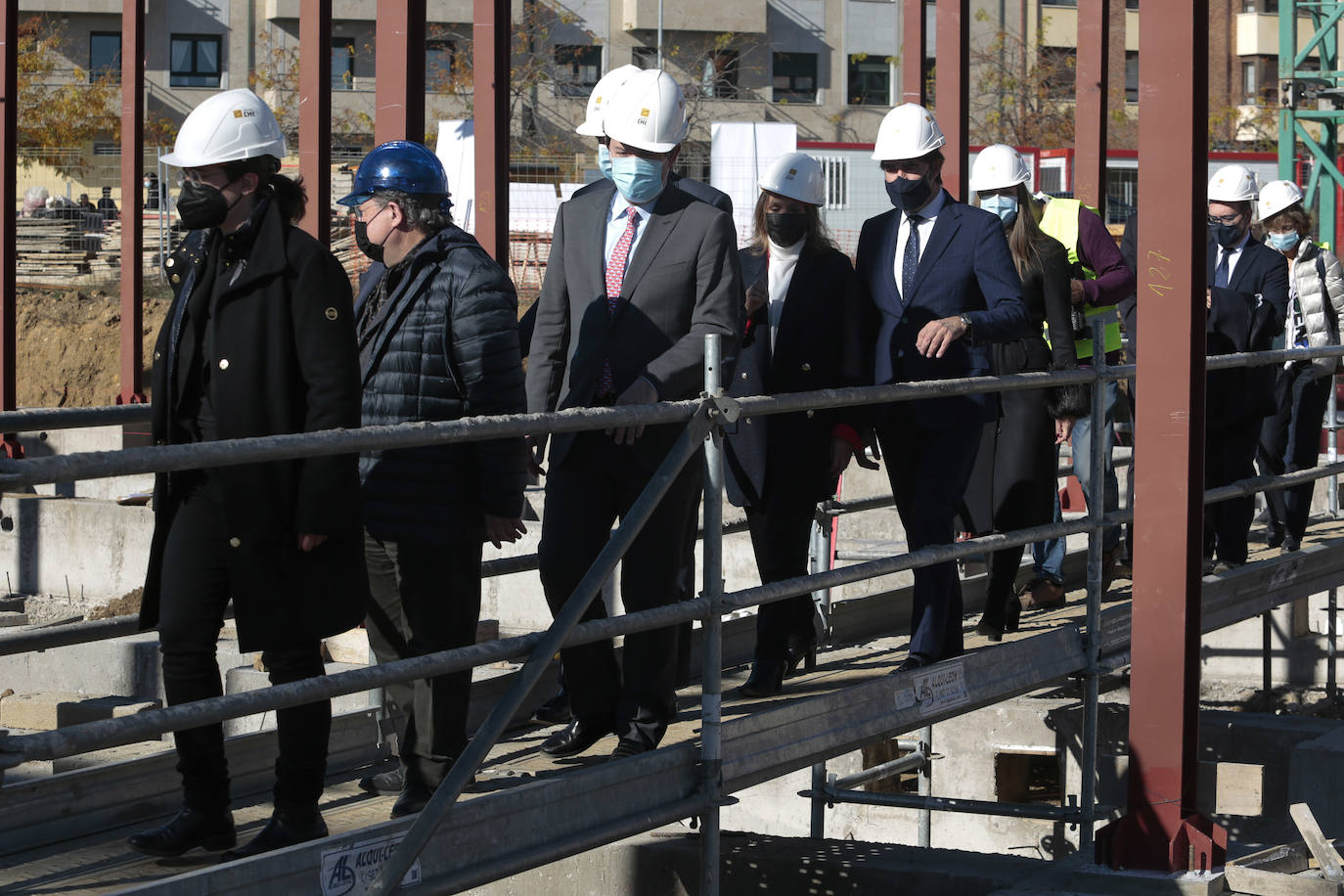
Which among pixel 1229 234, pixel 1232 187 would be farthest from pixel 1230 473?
pixel 1232 187

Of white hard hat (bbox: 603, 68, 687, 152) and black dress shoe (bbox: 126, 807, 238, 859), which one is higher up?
white hard hat (bbox: 603, 68, 687, 152)

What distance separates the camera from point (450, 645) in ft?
15.6

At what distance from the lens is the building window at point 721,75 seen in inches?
1861

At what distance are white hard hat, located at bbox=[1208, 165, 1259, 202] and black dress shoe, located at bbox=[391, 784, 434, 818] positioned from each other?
17.6 feet

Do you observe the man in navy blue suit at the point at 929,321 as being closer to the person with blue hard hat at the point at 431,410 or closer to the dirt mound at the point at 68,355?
the person with blue hard hat at the point at 431,410

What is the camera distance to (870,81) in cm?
5053

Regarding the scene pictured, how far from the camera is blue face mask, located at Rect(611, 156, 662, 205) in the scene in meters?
5.05

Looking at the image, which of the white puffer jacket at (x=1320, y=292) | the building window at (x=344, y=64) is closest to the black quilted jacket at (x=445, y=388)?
the white puffer jacket at (x=1320, y=292)

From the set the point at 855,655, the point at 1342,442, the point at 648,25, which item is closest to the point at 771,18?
the point at 648,25

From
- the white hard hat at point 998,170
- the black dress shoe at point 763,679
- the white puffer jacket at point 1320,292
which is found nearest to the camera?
the black dress shoe at point 763,679

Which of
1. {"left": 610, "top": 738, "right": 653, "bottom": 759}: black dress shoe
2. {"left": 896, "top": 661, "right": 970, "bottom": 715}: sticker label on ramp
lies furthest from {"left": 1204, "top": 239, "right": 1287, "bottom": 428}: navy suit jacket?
{"left": 610, "top": 738, "right": 653, "bottom": 759}: black dress shoe

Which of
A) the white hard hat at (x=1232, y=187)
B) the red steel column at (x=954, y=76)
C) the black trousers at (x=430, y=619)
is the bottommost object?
the black trousers at (x=430, y=619)

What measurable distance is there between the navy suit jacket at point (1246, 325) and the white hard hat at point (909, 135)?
2.86 m

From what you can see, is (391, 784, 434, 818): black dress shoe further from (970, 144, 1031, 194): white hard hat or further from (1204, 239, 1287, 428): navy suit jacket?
(1204, 239, 1287, 428): navy suit jacket
